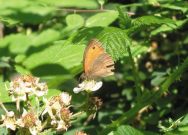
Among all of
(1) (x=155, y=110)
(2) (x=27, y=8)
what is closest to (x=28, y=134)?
(2) (x=27, y=8)

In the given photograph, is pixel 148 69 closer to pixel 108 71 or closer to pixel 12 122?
pixel 108 71

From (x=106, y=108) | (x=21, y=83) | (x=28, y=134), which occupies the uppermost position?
(x=21, y=83)

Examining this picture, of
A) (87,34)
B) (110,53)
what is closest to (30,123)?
(110,53)

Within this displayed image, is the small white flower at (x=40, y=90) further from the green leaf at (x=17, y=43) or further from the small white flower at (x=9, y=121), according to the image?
the green leaf at (x=17, y=43)

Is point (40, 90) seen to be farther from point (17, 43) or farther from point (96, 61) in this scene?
point (17, 43)

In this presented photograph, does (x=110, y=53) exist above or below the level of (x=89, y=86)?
above

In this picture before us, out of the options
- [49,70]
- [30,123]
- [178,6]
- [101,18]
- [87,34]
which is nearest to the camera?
[30,123]
